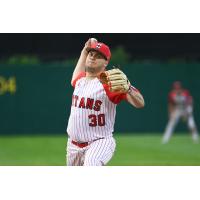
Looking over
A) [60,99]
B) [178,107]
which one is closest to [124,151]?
[178,107]

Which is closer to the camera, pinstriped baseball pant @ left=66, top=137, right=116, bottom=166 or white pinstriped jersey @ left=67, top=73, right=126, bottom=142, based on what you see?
pinstriped baseball pant @ left=66, top=137, right=116, bottom=166

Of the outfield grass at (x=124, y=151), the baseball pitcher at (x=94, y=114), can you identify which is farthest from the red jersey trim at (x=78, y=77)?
the outfield grass at (x=124, y=151)

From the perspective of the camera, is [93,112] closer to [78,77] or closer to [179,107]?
[78,77]

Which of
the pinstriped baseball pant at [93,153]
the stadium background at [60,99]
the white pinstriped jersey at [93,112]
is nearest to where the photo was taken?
the pinstriped baseball pant at [93,153]

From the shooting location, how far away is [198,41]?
2095 centimetres

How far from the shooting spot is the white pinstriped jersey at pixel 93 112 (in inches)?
290

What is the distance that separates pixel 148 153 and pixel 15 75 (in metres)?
5.27

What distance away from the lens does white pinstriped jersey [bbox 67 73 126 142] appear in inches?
290

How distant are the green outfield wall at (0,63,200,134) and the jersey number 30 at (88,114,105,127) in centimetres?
1107

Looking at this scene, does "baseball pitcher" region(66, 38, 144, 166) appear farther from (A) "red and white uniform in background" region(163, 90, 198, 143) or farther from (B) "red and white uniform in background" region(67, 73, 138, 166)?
(A) "red and white uniform in background" region(163, 90, 198, 143)

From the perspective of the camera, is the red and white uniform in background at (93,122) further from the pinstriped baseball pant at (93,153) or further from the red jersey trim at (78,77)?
the red jersey trim at (78,77)

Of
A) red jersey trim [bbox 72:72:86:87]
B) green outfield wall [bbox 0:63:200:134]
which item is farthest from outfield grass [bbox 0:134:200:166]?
red jersey trim [bbox 72:72:86:87]

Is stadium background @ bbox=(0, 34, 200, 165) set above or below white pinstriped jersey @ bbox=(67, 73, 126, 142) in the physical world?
below
